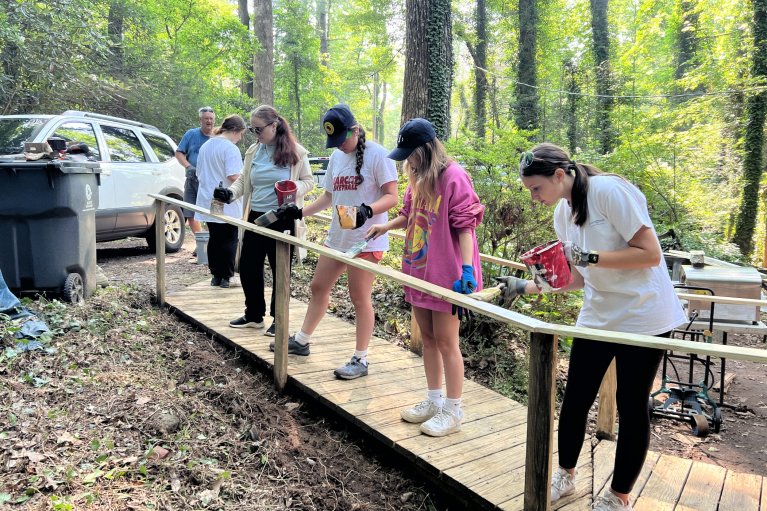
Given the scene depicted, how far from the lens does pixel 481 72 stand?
24109 mm

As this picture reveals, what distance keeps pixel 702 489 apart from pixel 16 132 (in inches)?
294

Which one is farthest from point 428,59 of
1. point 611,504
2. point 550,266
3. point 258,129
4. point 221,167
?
point 611,504

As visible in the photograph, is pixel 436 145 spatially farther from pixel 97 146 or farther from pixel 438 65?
pixel 97 146

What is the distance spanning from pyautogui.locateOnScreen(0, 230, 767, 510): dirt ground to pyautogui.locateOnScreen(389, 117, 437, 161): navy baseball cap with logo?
177 cm

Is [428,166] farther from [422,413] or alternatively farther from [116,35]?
[116,35]

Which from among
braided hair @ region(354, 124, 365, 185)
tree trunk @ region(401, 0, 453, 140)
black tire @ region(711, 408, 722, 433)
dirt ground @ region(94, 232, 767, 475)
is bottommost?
dirt ground @ region(94, 232, 767, 475)

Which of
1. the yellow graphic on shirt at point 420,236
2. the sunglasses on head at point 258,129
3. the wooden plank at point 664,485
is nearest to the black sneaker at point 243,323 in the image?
the sunglasses on head at point 258,129

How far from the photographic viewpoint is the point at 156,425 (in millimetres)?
3172

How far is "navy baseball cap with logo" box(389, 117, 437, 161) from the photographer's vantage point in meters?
2.79

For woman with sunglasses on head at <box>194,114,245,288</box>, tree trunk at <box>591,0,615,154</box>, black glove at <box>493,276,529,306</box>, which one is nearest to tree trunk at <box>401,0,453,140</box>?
woman with sunglasses on head at <box>194,114,245,288</box>

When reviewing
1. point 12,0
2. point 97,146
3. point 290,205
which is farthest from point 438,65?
point 12,0

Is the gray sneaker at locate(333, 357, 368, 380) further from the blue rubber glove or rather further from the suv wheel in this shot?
the suv wheel

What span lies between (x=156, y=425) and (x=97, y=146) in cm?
537

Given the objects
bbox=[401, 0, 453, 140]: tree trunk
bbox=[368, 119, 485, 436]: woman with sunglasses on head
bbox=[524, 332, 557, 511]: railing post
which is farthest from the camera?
bbox=[401, 0, 453, 140]: tree trunk
